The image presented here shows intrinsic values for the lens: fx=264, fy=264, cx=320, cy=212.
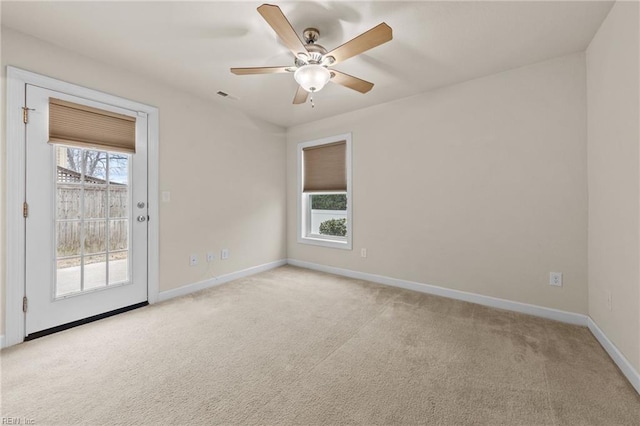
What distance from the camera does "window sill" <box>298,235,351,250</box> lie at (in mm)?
4020

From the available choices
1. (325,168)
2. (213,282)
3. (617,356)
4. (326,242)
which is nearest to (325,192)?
(325,168)

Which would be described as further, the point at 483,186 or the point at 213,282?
the point at 213,282

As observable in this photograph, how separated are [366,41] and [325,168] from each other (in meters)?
2.54

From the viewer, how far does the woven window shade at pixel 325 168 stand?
4055mm

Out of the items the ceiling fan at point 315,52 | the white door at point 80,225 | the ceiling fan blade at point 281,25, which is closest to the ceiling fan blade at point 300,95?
the ceiling fan at point 315,52

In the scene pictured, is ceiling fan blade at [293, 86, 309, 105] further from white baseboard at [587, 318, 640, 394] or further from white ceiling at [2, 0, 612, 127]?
white baseboard at [587, 318, 640, 394]

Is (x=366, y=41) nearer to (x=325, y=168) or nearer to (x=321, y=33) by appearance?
(x=321, y=33)

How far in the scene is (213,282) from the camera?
353 cm

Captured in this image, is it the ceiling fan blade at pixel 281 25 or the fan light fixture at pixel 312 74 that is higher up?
the ceiling fan blade at pixel 281 25

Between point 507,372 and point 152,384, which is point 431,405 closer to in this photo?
point 507,372

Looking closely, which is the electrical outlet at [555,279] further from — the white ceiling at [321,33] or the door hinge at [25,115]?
the door hinge at [25,115]

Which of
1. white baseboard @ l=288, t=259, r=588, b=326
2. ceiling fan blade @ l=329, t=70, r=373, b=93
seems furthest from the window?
ceiling fan blade @ l=329, t=70, r=373, b=93

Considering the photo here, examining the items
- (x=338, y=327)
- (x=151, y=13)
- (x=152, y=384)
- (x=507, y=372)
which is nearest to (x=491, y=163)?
(x=507, y=372)

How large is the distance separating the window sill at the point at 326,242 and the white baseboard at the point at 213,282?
0.64 metres
